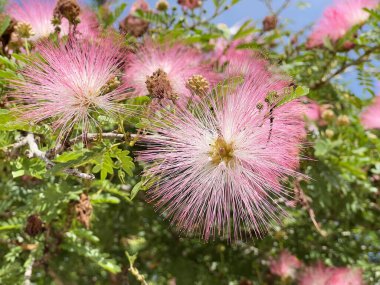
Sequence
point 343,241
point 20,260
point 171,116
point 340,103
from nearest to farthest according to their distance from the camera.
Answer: point 171,116 → point 20,260 → point 343,241 → point 340,103

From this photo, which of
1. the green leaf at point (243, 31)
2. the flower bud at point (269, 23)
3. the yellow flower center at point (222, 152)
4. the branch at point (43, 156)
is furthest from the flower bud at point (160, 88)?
the flower bud at point (269, 23)

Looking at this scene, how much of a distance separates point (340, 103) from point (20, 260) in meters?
2.50

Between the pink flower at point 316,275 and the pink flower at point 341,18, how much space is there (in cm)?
148

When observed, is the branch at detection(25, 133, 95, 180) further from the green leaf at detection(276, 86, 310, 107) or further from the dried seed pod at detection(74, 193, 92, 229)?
the green leaf at detection(276, 86, 310, 107)

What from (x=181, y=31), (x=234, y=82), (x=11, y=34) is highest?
(x=181, y=31)

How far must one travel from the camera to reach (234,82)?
1427 millimetres

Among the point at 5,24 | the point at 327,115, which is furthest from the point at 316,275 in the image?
the point at 5,24

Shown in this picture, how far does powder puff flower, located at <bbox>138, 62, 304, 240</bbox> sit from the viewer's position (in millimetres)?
1375

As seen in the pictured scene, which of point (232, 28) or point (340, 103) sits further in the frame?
point (340, 103)

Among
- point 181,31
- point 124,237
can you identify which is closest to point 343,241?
point 124,237

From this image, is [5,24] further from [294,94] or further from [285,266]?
[285,266]

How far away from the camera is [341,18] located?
119 inches

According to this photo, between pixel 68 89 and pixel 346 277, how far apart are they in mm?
2016

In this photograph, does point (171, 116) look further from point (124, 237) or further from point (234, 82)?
point (124, 237)
